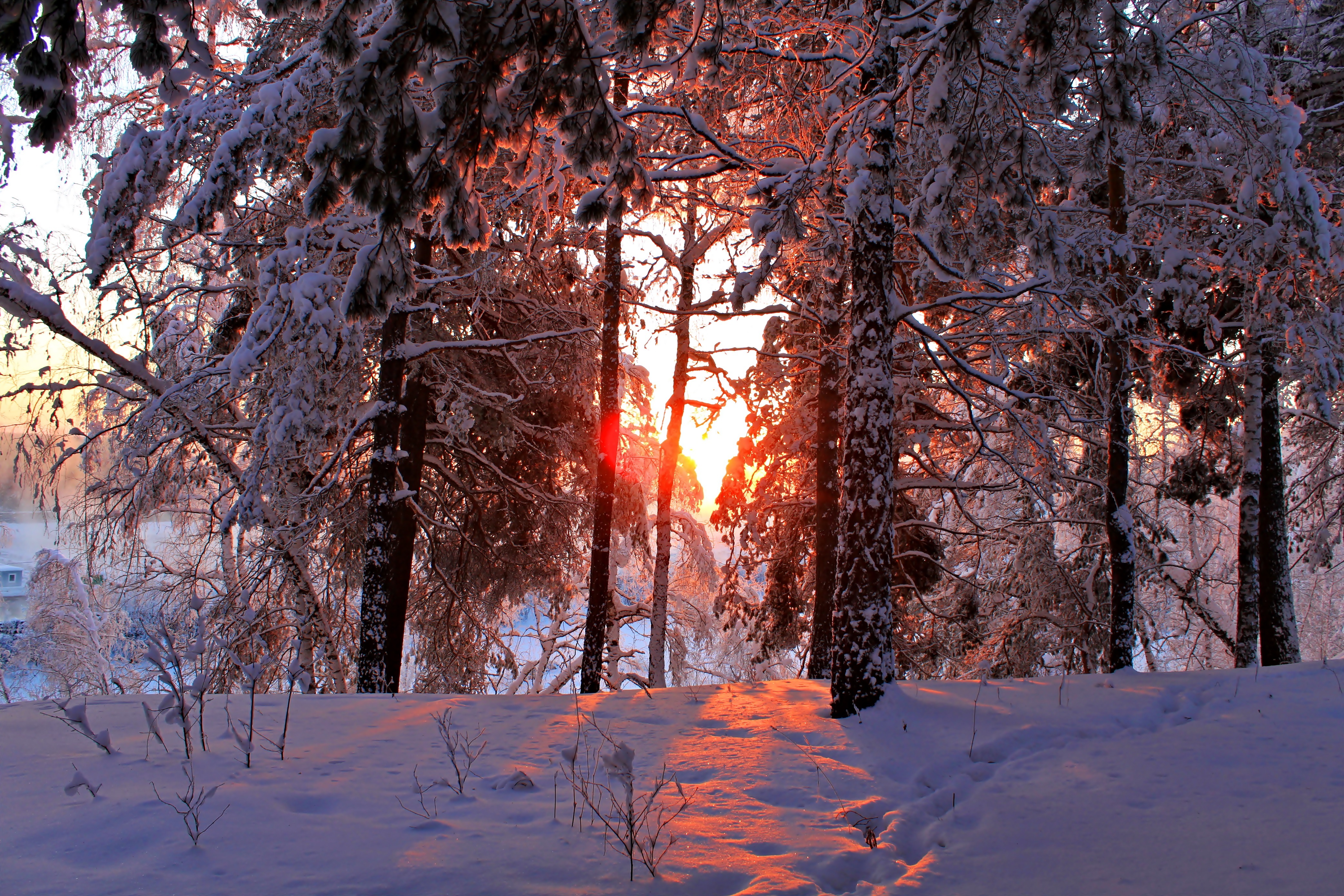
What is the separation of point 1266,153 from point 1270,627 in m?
6.93

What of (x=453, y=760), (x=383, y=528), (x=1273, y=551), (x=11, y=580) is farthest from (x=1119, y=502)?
(x=11, y=580)

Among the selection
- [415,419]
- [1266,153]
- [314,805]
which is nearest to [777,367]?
[415,419]

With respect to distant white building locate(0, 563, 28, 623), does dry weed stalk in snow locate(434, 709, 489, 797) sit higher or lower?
higher

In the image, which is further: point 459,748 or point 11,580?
point 11,580

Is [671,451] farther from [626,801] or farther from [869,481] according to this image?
[626,801]

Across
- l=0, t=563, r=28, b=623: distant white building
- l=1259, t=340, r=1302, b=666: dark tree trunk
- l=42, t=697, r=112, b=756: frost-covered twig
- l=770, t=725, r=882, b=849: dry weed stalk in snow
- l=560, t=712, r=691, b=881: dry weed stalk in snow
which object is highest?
l=1259, t=340, r=1302, b=666: dark tree trunk

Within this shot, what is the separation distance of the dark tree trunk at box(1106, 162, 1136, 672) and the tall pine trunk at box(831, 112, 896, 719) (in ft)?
13.6

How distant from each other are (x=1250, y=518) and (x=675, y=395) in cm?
929

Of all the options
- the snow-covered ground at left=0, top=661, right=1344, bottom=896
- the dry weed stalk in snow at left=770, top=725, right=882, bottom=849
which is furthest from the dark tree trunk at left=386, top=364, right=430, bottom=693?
the dry weed stalk in snow at left=770, top=725, right=882, bottom=849

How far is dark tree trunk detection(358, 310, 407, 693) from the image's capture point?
28.7 ft

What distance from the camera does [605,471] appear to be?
9.48m

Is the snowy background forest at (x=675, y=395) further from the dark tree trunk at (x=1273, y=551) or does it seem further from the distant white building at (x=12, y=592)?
the distant white building at (x=12, y=592)

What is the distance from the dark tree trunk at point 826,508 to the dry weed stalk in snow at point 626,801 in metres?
6.04

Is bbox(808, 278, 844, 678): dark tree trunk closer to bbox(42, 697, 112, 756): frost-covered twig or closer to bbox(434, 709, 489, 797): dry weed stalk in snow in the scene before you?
bbox(434, 709, 489, 797): dry weed stalk in snow
